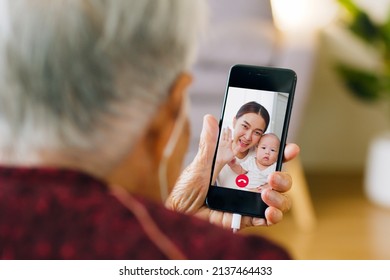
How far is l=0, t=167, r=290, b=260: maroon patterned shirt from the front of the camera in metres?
0.43

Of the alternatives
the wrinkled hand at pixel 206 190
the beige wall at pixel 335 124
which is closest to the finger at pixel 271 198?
the wrinkled hand at pixel 206 190

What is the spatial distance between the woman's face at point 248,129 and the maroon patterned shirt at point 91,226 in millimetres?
134

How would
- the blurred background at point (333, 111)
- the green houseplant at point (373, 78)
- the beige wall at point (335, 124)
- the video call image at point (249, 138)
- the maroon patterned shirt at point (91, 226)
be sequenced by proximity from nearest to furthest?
1. the maroon patterned shirt at point (91, 226)
2. the video call image at point (249, 138)
3. the blurred background at point (333, 111)
4. the green houseplant at point (373, 78)
5. the beige wall at point (335, 124)

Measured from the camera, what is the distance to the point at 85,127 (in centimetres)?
47

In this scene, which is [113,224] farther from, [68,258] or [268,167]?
[268,167]

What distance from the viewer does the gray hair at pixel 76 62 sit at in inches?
17.3

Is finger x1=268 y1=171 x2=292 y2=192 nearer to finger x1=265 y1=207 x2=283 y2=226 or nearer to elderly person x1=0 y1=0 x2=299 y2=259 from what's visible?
finger x1=265 y1=207 x2=283 y2=226

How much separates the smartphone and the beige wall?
4.93 feet

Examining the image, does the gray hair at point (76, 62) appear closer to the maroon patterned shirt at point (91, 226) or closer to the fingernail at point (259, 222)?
the maroon patterned shirt at point (91, 226)

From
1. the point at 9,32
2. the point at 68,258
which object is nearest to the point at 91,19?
the point at 9,32

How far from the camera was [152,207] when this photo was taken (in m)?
0.45

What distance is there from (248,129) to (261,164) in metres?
0.03
